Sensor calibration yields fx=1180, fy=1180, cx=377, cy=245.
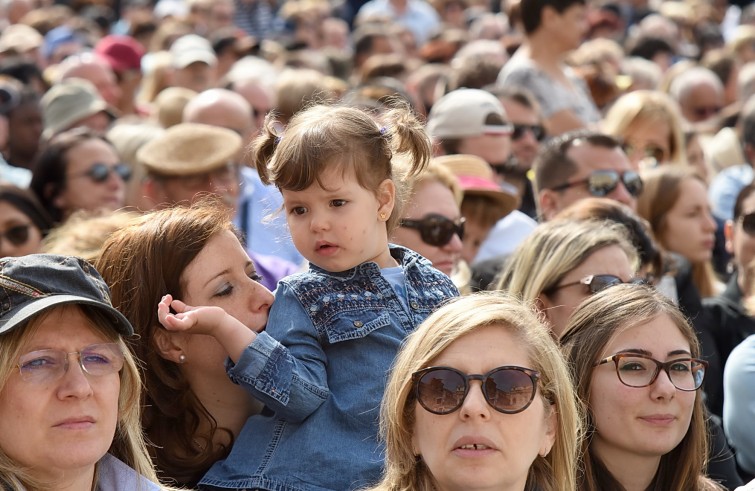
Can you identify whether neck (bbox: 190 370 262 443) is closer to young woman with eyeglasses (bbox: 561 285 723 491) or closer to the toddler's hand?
the toddler's hand

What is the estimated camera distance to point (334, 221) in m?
3.37

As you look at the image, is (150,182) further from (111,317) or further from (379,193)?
(111,317)

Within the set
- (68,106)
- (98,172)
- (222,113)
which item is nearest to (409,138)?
(98,172)

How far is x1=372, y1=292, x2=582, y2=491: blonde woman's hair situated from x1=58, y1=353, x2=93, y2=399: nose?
740 mm

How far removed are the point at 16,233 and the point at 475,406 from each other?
3.53 m

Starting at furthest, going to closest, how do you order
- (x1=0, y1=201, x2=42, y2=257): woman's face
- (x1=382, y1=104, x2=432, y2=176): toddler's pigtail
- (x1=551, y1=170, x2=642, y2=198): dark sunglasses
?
(x1=551, y1=170, x2=642, y2=198): dark sunglasses, (x1=0, y1=201, x2=42, y2=257): woman's face, (x1=382, y1=104, x2=432, y2=176): toddler's pigtail

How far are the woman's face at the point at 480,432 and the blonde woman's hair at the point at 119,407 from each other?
72cm

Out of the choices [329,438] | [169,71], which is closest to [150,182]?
[329,438]

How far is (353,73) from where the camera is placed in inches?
520

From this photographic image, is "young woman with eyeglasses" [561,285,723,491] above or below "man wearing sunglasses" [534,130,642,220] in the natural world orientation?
above

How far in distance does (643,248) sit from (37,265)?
9.35ft

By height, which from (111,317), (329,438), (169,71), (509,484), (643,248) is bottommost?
(169,71)

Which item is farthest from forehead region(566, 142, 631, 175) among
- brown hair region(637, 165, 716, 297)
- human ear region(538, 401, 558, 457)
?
human ear region(538, 401, 558, 457)

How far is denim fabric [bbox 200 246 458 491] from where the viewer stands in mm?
3188
